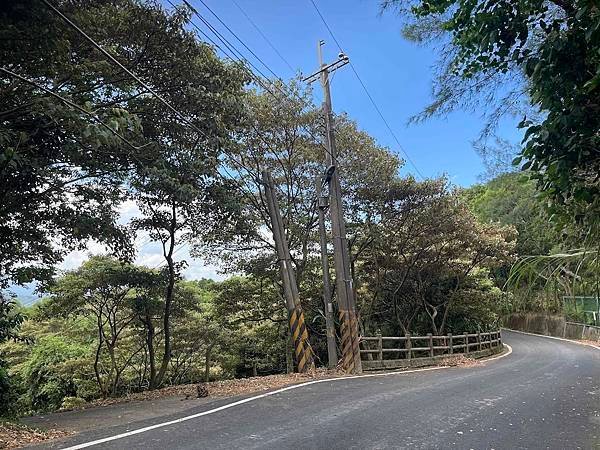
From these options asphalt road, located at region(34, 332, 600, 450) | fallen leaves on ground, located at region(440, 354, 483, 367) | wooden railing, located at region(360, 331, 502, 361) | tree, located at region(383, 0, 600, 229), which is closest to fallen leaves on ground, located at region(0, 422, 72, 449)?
asphalt road, located at region(34, 332, 600, 450)

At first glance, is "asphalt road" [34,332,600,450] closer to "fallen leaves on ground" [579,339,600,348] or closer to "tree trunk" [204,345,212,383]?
"tree trunk" [204,345,212,383]

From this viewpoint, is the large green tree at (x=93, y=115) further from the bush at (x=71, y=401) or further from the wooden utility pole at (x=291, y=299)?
the bush at (x=71, y=401)

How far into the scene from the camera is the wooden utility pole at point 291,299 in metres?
12.7

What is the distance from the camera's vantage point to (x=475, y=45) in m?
4.71

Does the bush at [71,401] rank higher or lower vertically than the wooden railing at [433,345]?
lower

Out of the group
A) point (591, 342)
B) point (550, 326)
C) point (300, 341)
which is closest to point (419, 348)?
point (300, 341)

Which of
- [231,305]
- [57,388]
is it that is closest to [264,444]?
[231,305]

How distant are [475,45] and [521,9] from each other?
26.0 inches

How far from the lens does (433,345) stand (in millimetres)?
19938

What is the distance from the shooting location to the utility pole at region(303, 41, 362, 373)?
1338 centimetres

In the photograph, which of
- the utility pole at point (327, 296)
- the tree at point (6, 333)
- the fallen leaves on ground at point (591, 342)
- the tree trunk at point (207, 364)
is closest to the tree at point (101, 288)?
the tree at point (6, 333)

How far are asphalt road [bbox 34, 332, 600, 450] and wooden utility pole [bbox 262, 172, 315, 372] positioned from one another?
2.84 meters

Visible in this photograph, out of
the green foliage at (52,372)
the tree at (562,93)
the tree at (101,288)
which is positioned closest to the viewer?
the tree at (562,93)

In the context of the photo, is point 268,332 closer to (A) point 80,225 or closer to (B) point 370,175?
(B) point 370,175
